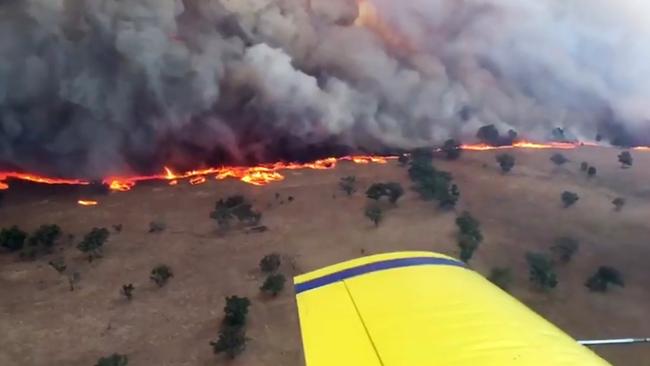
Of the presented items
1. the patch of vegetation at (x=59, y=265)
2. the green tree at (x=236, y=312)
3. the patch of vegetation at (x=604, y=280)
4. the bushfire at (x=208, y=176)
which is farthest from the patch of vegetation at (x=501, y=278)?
the patch of vegetation at (x=59, y=265)

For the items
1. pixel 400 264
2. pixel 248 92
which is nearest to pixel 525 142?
pixel 248 92

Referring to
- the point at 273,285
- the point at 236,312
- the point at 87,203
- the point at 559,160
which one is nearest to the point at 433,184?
the point at 559,160

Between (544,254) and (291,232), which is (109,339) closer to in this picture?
(291,232)

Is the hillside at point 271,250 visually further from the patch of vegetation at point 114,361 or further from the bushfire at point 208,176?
the bushfire at point 208,176

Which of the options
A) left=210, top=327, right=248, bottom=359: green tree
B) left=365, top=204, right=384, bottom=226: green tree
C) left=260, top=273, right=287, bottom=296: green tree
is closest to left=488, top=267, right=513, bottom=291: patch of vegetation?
left=365, top=204, right=384, bottom=226: green tree

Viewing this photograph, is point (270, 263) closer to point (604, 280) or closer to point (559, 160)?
point (604, 280)
